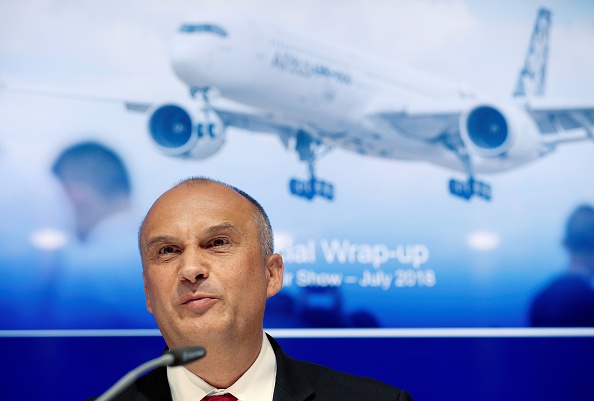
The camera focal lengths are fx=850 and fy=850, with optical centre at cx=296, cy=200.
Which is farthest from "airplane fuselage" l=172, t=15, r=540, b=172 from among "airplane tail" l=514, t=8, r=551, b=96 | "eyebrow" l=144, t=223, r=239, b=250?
"eyebrow" l=144, t=223, r=239, b=250

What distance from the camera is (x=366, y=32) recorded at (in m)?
4.20

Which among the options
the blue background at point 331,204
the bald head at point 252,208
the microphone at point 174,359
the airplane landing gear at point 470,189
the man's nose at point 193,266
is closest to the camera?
the microphone at point 174,359

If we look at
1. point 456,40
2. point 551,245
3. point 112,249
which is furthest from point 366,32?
point 112,249

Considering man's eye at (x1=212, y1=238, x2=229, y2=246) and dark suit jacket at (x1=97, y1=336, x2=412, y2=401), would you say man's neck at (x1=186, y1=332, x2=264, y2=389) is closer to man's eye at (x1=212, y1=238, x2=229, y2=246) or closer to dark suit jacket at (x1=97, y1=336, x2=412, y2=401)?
dark suit jacket at (x1=97, y1=336, x2=412, y2=401)

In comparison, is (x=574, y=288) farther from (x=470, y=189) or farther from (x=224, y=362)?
(x=224, y=362)

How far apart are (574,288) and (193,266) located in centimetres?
294

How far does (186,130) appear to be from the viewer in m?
4.07

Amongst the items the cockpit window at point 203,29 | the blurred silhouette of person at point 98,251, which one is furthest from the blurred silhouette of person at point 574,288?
the cockpit window at point 203,29

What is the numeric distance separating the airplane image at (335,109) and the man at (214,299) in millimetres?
2384

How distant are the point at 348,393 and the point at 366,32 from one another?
2762 mm

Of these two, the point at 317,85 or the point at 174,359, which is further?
the point at 317,85

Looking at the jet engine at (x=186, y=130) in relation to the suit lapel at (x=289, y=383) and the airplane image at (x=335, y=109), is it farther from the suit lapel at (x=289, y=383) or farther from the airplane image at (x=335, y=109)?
the suit lapel at (x=289, y=383)

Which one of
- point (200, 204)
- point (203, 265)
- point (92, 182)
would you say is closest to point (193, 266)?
point (203, 265)

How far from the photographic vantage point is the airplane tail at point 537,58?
4199mm
